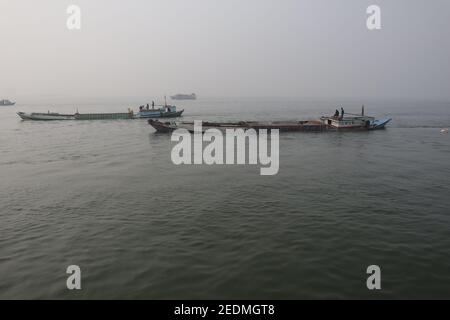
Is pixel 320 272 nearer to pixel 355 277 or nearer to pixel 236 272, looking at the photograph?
pixel 355 277

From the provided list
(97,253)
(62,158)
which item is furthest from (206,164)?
(97,253)

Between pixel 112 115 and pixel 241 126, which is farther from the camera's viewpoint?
pixel 112 115

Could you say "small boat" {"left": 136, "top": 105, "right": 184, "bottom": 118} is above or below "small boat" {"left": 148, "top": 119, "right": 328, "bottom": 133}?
above

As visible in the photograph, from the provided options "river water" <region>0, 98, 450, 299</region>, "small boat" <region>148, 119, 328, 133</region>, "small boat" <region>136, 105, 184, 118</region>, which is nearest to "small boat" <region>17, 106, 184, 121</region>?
"small boat" <region>136, 105, 184, 118</region>

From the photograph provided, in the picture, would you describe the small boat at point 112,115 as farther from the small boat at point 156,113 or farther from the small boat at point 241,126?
the small boat at point 241,126

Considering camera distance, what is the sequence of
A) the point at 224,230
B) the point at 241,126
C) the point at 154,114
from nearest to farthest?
the point at 224,230, the point at 241,126, the point at 154,114

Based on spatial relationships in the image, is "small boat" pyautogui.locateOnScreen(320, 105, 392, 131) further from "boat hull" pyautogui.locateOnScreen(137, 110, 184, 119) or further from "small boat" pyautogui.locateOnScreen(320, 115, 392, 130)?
"boat hull" pyautogui.locateOnScreen(137, 110, 184, 119)

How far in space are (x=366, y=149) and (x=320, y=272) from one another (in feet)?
94.3

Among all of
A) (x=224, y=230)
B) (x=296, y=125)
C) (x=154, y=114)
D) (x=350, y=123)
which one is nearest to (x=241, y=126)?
(x=296, y=125)

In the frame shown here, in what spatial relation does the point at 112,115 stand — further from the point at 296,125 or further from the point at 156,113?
the point at 296,125

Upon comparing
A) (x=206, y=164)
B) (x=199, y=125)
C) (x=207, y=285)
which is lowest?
(x=207, y=285)

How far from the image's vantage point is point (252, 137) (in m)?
46.0

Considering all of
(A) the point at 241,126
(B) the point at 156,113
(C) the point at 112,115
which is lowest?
(A) the point at 241,126

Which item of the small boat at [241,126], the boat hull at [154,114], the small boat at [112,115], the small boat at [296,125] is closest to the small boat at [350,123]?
the small boat at [296,125]
